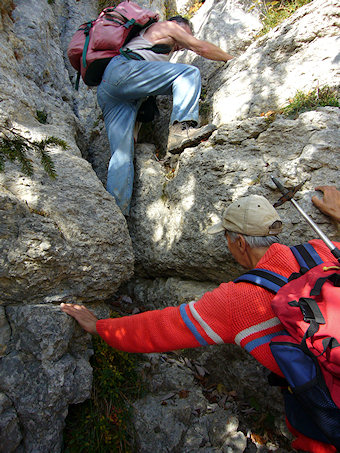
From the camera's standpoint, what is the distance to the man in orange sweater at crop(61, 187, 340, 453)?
2.18 meters

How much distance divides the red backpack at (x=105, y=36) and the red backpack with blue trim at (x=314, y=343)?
16.7ft

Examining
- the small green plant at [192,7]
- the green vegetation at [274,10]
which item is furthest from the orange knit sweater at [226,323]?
the small green plant at [192,7]

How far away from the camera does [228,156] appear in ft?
14.5

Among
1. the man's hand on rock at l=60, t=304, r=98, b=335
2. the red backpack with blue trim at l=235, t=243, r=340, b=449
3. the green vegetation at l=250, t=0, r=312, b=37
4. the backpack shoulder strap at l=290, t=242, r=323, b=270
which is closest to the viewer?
the red backpack with blue trim at l=235, t=243, r=340, b=449

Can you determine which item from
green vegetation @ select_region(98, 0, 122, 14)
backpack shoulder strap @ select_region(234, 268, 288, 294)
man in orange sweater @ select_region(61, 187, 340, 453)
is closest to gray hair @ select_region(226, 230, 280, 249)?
man in orange sweater @ select_region(61, 187, 340, 453)

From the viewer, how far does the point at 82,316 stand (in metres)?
3.14

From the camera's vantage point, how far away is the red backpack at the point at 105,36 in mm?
4918

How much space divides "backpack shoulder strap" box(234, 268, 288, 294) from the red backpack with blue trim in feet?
0.49

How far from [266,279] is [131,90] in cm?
430

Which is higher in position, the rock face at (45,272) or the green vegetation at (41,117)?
the green vegetation at (41,117)

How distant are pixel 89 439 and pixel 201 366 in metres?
1.90

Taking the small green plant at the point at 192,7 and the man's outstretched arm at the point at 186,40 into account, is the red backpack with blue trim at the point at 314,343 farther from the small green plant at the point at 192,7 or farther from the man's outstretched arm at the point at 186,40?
the small green plant at the point at 192,7

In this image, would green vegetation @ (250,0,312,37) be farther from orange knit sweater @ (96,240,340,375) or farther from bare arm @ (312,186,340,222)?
orange knit sweater @ (96,240,340,375)

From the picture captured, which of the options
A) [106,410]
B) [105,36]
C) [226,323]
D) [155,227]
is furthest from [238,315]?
[105,36]
